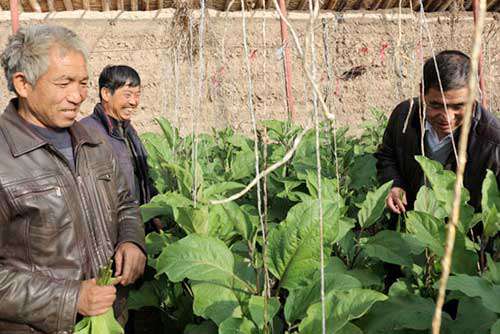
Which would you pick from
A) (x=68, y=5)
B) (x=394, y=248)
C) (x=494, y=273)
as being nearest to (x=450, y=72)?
(x=394, y=248)

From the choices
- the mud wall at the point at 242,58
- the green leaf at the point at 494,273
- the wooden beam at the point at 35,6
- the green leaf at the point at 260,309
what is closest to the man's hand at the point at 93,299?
the green leaf at the point at 260,309

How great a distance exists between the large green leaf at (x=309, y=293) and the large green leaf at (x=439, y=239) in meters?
0.25

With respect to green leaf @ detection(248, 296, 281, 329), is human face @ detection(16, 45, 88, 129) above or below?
above

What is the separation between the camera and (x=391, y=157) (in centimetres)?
238

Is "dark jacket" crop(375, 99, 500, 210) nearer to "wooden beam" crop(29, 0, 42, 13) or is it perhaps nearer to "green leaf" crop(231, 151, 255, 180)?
"green leaf" crop(231, 151, 255, 180)

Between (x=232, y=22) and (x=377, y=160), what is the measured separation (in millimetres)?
6417

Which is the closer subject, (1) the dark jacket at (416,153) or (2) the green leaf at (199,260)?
(2) the green leaf at (199,260)

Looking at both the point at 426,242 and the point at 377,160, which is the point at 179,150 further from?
the point at 426,242

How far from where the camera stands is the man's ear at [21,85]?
1.43m

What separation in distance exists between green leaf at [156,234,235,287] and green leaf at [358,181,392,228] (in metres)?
→ 0.60

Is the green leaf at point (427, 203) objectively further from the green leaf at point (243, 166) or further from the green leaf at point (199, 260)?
the green leaf at point (243, 166)

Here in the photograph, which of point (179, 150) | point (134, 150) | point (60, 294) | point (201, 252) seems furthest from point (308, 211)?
point (179, 150)

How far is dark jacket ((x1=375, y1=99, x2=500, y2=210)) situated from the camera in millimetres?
1934

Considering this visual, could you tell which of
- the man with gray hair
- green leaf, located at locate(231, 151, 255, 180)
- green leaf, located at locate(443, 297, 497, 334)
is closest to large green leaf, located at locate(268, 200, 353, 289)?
green leaf, located at locate(443, 297, 497, 334)
